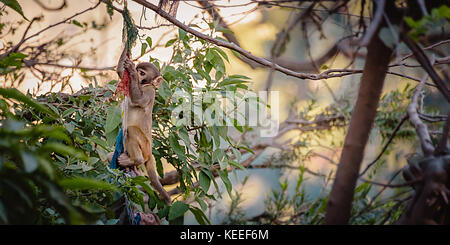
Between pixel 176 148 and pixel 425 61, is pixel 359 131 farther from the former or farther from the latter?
→ pixel 176 148

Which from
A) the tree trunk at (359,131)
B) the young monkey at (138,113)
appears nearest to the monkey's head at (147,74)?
the young monkey at (138,113)

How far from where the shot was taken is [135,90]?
2.28 feet

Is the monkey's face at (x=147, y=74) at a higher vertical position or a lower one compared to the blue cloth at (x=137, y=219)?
higher

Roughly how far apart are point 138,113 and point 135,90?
0.15 ft

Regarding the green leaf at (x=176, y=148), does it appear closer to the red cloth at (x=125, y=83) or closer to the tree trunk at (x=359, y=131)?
the red cloth at (x=125, y=83)

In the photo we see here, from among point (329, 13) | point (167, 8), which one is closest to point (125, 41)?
point (167, 8)

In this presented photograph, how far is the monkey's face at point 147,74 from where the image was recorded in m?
0.71

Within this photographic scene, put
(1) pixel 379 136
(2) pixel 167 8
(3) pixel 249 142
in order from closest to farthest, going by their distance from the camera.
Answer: (2) pixel 167 8 → (1) pixel 379 136 → (3) pixel 249 142

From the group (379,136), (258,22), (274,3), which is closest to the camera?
(274,3)

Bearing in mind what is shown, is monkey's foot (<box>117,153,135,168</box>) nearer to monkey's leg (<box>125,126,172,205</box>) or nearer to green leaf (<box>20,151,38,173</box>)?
monkey's leg (<box>125,126,172,205</box>)
